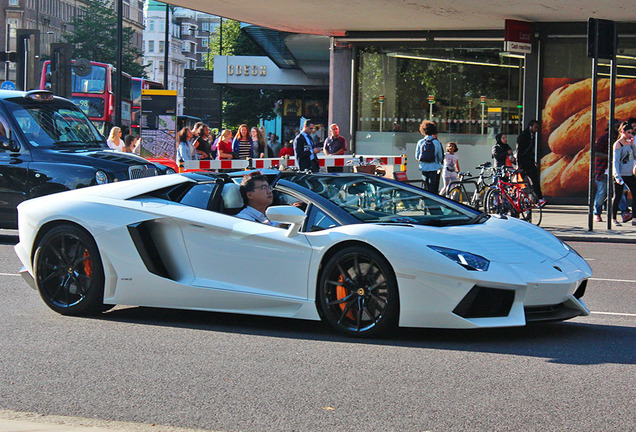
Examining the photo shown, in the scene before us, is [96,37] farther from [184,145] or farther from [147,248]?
[147,248]

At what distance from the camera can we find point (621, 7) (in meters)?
18.9

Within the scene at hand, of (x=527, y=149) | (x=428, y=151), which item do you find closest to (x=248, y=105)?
(x=527, y=149)

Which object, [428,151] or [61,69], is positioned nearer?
[428,151]

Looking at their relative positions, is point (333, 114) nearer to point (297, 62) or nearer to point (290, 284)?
point (290, 284)

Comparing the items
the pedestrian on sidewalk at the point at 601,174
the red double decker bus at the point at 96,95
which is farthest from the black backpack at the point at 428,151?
the red double decker bus at the point at 96,95

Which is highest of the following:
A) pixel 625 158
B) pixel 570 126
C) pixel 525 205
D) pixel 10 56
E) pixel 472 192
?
pixel 10 56

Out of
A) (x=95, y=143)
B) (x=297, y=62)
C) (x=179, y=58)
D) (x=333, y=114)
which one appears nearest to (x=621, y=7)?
(x=333, y=114)

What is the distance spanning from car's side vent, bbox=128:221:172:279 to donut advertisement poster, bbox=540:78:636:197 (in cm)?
1546

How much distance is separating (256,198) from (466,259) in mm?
1680

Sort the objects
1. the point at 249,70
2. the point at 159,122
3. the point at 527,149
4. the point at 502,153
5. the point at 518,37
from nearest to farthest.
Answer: the point at 527,149 < the point at 502,153 < the point at 518,37 < the point at 159,122 < the point at 249,70

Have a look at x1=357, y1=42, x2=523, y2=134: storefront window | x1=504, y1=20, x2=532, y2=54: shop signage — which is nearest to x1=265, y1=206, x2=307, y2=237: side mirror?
x1=504, y1=20, x2=532, y2=54: shop signage

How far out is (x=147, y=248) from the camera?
695 centimetres

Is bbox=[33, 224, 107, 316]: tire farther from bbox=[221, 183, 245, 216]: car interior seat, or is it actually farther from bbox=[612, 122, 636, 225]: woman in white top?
bbox=[612, 122, 636, 225]: woman in white top

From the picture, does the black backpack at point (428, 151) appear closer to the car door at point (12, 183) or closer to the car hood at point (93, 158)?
the car hood at point (93, 158)
